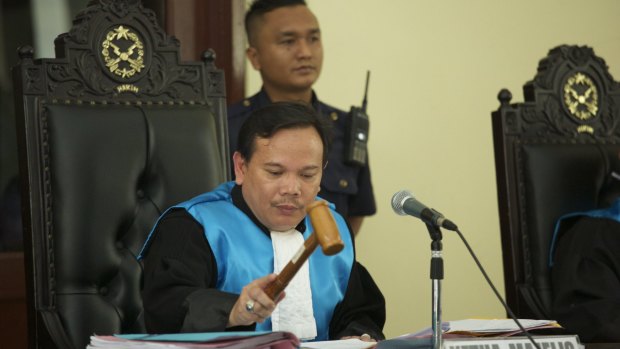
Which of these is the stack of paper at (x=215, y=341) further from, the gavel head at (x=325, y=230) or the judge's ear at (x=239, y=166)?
the judge's ear at (x=239, y=166)

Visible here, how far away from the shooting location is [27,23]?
14.4 ft

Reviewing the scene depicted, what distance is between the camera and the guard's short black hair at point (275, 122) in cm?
216

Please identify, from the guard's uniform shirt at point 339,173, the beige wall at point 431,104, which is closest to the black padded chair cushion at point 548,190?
the guard's uniform shirt at point 339,173

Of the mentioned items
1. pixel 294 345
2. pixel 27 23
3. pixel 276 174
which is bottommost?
pixel 294 345

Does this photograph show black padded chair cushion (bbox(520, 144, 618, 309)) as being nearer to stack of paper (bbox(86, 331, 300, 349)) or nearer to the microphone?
the microphone

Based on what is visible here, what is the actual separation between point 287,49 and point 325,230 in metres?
2.09

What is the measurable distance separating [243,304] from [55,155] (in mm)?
833

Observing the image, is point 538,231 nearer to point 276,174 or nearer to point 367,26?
point 276,174

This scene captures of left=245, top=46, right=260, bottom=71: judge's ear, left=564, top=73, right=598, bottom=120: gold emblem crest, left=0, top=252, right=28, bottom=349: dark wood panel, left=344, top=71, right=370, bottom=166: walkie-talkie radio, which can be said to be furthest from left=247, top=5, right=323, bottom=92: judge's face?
left=0, top=252, right=28, bottom=349: dark wood panel

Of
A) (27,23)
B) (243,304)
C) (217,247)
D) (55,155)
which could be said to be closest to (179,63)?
(55,155)

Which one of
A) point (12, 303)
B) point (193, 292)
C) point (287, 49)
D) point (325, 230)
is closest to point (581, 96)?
point (287, 49)

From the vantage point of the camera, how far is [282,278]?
62.3 inches

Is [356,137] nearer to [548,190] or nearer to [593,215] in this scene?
[548,190]

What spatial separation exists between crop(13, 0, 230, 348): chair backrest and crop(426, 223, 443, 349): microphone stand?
0.87m
